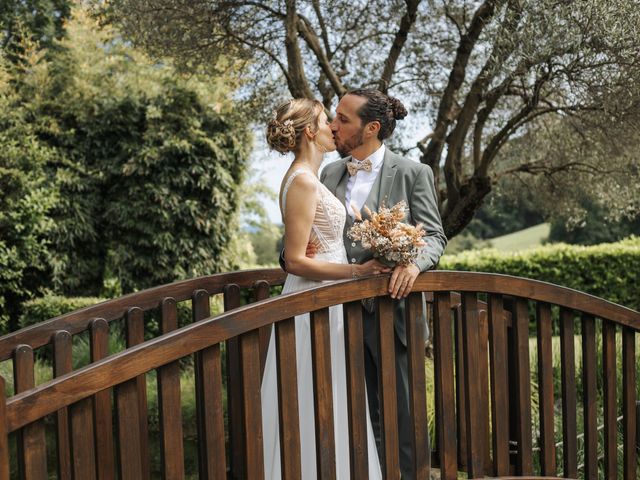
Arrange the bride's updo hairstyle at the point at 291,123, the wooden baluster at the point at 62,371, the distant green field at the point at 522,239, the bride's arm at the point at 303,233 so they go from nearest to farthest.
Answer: the wooden baluster at the point at 62,371, the bride's arm at the point at 303,233, the bride's updo hairstyle at the point at 291,123, the distant green field at the point at 522,239

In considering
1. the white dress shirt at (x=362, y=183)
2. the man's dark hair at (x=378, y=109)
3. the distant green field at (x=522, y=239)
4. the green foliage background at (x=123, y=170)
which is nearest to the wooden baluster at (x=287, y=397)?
the white dress shirt at (x=362, y=183)

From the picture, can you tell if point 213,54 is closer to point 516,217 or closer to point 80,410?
point 80,410

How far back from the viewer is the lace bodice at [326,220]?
309 centimetres

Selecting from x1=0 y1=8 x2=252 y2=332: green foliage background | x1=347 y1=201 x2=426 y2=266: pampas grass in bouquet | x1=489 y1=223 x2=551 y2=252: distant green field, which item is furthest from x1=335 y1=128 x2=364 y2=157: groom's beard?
x1=489 y1=223 x2=551 y2=252: distant green field

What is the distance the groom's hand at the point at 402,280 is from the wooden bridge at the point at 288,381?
0.14 feet

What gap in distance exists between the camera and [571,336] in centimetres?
345

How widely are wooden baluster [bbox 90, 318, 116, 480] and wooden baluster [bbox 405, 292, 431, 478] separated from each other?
1.17 m

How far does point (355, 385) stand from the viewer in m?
2.72

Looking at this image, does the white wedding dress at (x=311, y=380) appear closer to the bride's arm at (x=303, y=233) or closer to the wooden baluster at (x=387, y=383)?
the bride's arm at (x=303, y=233)

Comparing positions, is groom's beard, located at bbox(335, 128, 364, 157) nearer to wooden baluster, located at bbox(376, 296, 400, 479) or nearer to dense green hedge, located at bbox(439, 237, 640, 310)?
wooden baluster, located at bbox(376, 296, 400, 479)

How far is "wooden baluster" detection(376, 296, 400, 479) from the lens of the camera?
2.78 meters

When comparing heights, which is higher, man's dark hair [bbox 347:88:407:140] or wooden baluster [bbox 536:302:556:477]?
man's dark hair [bbox 347:88:407:140]

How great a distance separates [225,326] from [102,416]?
97 centimetres

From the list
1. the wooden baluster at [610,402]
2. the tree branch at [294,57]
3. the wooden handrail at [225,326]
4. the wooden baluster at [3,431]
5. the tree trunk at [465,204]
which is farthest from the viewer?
the tree trunk at [465,204]
